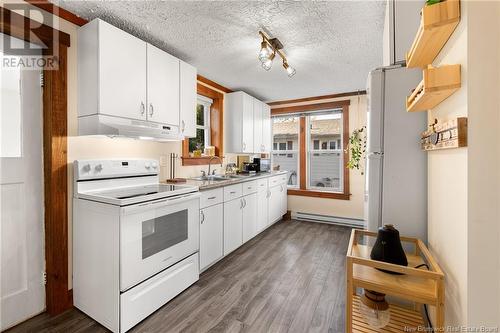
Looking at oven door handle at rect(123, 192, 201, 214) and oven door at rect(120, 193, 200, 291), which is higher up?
oven door handle at rect(123, 192, 201, 214)

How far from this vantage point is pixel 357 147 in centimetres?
392

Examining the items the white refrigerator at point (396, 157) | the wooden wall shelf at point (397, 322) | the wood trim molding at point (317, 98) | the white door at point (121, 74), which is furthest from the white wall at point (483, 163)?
the wood trim molding at point (317, 98)

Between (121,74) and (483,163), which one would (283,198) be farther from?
(483,163)

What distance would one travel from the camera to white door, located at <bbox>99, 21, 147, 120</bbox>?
183 centimetres

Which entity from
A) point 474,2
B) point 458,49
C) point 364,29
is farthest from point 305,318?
point 364,29

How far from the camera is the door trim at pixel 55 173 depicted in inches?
72.0

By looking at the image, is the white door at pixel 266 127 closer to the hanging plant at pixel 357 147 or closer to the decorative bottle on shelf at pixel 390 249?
the hanging plant at pixel 357 147

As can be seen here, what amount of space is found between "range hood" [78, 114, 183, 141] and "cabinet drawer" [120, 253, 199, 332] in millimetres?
1202

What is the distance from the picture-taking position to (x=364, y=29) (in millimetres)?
2135

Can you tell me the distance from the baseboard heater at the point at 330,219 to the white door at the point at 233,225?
1.94 m

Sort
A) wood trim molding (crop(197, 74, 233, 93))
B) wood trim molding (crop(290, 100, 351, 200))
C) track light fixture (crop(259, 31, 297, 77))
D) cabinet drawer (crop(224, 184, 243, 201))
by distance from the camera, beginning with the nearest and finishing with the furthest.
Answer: track light fixture (crop(259, 31, 297, 77)), cabinet drawer (crop(224, 184, 243, 201)), wood trim molding (crop(197, 74, 233, 93)), wood trim molding (crop(290, 100, 351, 200))

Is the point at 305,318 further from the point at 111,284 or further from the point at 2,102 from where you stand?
the point at 2,102

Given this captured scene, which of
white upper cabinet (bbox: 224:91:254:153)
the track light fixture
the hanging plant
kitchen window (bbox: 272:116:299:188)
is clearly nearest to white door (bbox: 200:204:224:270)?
white upper cabinet (bbox: 224:91:254:153)

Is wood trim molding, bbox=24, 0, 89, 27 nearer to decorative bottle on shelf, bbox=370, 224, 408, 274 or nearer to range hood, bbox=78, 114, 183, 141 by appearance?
range hood, bbox=78, 114, 183, 141
